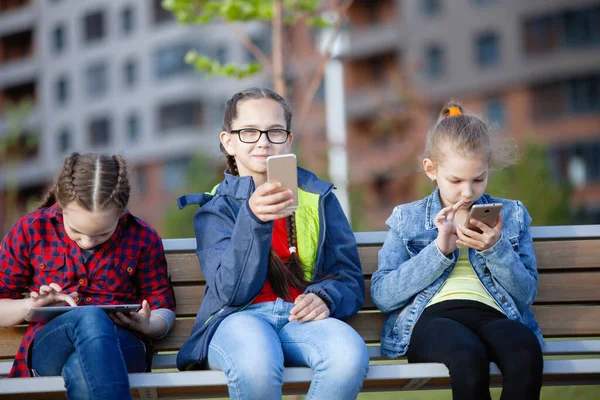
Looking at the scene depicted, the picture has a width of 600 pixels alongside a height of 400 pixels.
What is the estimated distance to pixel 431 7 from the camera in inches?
1727

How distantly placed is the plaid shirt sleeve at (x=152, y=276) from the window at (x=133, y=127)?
4977 centimetres

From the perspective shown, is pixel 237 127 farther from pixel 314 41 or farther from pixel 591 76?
pixel 314 41

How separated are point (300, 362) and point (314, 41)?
1740 inches

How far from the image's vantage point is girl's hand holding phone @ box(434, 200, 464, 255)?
12.1 ft

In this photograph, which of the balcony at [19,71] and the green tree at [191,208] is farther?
the balcony at [19,71]

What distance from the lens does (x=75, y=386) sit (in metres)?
3.21

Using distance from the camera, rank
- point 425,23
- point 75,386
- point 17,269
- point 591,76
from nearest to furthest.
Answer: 1. point 75,386
2. point 17,269
3. point 591,76
4. point 425,23

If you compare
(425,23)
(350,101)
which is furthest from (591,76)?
(350,101)

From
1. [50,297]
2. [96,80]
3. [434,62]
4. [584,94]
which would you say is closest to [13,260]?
[50,297]

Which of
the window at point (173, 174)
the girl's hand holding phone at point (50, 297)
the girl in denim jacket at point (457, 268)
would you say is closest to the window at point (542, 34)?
the window at point (173, 174)

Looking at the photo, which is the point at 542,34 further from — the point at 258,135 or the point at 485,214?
the point at 485,214

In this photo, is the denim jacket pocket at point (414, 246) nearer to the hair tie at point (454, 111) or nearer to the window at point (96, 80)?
the hair tie at point (454, 111)

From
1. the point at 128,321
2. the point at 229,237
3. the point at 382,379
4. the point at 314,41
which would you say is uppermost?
the point at 314,41

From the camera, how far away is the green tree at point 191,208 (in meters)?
20.0
